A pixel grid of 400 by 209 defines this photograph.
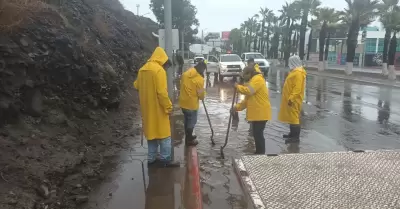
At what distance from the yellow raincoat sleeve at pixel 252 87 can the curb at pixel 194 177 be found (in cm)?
129

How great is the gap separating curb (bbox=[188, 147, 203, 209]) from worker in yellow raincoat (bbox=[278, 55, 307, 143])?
1.91m

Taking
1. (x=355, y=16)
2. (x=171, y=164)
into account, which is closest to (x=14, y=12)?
(x=171, y=164)

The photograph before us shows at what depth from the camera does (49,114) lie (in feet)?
19.9

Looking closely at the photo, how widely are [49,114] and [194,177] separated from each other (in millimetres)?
2639

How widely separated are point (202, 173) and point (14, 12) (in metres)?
3.85

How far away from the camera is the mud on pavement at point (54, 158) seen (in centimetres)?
412

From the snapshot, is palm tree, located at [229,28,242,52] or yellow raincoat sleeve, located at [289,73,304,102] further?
palm tree, located at [229,28,242,52]

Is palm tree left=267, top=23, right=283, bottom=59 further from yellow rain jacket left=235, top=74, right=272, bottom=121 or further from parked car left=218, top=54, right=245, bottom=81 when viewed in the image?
yellow rain jacket left=235, top=74, right=272, bottom=121

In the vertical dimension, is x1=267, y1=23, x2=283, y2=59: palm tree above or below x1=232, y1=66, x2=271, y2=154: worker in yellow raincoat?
above

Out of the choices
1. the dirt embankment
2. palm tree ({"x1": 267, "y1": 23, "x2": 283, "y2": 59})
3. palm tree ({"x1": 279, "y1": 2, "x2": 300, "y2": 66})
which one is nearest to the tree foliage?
palm tree ({"x1": 279, "y1": 2, "x2": 300, "y2": 66})

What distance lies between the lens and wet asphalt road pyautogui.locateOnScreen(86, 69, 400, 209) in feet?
14.8

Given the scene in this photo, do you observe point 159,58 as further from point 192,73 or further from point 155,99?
point 192,73

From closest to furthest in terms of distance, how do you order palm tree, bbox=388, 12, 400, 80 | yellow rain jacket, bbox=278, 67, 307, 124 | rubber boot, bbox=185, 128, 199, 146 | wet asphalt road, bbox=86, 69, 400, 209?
wet asphalt road, bbox=86, 69, 400, 209
yellow rain jacket, bbox=278, 67, 307, 124
rubber boot, bbox=185, 128, 199, 146
palm tree, bbox=388, 12, 400, 80

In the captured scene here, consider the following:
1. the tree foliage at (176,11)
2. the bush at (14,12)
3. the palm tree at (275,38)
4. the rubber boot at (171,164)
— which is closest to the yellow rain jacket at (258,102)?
the rubber boot at (171,164)
